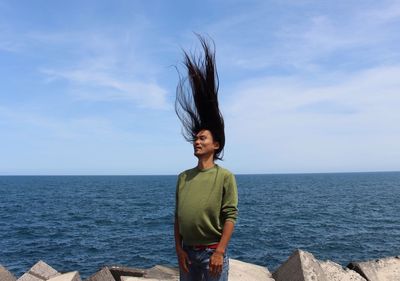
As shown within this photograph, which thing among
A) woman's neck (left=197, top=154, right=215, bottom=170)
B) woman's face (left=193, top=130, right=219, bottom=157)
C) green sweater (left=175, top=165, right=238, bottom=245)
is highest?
woman's face (left=193, top=130, right=219, bottom=157)

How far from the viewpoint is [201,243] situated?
3389 millimetres

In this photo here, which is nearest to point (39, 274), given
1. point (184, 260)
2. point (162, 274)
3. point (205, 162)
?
point (162, 274)

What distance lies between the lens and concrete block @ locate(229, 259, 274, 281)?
634 cm

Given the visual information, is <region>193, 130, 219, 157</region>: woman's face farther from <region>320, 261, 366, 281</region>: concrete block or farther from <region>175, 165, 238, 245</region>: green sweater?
<region>320, 261, 366, 281</region>: concrete block

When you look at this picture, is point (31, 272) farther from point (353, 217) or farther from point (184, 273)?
point (353, 217)

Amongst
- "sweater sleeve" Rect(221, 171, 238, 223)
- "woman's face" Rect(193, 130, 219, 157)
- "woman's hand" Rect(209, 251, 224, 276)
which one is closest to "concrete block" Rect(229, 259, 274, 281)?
"woman's hand" Rect(209, 251, 224, 276)

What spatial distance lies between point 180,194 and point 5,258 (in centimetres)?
2122

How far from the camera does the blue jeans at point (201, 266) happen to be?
3.38 meters

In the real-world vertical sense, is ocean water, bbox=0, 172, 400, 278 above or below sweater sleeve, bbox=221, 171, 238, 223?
below

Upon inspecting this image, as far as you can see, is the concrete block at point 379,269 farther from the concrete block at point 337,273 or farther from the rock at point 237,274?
the rock at point 237,274

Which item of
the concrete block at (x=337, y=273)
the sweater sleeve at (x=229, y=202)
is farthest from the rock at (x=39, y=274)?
the sweater sleeve at (x=229, y=202)

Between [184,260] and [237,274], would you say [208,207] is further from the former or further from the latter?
[237,274]

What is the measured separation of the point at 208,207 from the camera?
337 centimetres

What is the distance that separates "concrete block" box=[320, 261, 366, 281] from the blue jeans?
3.99m
